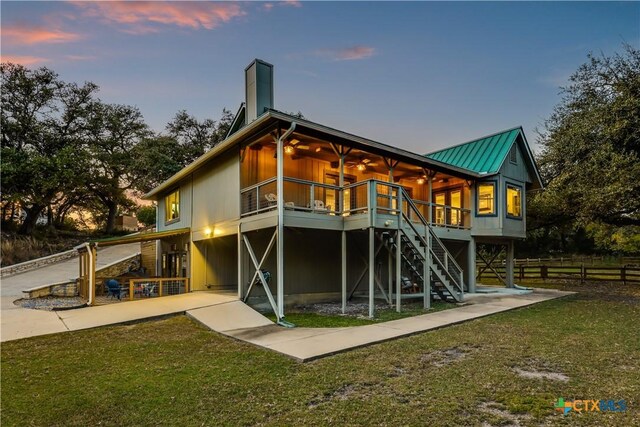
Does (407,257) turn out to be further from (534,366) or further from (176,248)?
(176,248)

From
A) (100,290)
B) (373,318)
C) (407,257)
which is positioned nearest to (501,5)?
(407,257)

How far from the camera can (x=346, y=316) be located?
32.6ft

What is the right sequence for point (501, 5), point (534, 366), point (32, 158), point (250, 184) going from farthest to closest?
point (32, 158) → point (501, 5) → point (250, 184) → point (534, 366)

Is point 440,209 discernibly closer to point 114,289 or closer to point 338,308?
point 338,308

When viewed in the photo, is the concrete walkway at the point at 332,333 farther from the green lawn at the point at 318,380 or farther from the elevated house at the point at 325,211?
the elevated house at the point at 325,211

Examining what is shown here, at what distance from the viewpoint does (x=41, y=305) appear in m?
12.1

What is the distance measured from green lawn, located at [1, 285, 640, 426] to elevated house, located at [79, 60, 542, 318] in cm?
325

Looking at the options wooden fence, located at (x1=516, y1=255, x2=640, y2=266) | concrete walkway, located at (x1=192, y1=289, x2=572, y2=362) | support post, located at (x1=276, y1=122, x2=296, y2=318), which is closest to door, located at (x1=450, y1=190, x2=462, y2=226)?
concrete walkway, located at (x1=192, y1=289, x2=572, y2=362)

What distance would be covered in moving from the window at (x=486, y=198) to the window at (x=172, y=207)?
1295 cm

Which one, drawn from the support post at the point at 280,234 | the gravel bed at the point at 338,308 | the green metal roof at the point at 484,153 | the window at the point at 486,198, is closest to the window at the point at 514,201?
the window at the point at 486,198

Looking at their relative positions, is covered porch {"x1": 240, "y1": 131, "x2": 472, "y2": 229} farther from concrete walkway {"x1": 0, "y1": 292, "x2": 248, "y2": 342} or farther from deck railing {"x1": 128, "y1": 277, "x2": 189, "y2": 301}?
deck railing {"x1": 128, "y1": 277, "x2": 189, "y2": 301}

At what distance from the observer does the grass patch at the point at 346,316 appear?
8.89 metres

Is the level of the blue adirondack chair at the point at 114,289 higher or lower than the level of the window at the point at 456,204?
lower

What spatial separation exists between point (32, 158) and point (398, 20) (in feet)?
79.7
